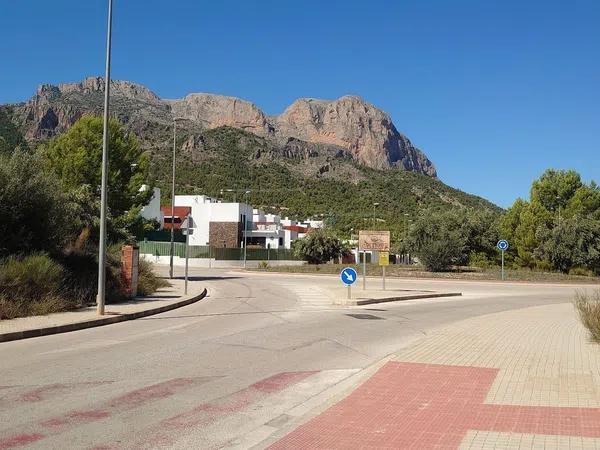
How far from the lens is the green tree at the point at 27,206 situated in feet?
56.6

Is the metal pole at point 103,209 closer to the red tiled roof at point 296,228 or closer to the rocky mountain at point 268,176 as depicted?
the rocky mountain at point 268,176

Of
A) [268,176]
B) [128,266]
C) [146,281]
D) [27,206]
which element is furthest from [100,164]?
[268,176]

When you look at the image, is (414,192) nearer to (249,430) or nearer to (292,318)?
(292,318)

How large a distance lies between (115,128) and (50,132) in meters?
129

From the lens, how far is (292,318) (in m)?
17.7

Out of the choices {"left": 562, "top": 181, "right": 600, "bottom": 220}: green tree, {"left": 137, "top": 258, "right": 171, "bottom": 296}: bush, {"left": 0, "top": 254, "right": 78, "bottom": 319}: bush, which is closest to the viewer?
{"left": 0, "top": 254, "right": 78, "bottom": 319}: bush

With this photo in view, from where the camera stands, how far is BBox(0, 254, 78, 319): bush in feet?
49.9

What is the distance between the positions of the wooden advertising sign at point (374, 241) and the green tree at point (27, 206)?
556 inches

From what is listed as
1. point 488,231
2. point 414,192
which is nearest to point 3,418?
point 488,231

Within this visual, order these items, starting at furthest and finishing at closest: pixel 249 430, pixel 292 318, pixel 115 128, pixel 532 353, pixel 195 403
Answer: pixel 115 128
pixel 292 318
pixel 532 353
pixel 195 403
pixel 249 430

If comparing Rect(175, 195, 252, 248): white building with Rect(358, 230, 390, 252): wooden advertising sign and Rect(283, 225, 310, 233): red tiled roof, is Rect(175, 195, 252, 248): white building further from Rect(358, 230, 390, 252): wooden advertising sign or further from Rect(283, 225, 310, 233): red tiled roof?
Rect(358, 230, 390, 252): wooden advertising sign

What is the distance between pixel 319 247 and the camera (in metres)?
62.2

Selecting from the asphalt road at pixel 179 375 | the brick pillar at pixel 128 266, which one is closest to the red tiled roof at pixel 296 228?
the brick pillar at pixel 128 266

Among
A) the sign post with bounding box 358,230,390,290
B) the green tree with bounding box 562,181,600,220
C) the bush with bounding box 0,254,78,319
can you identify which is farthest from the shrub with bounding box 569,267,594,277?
the bush with bounding box 0,254,78,319
